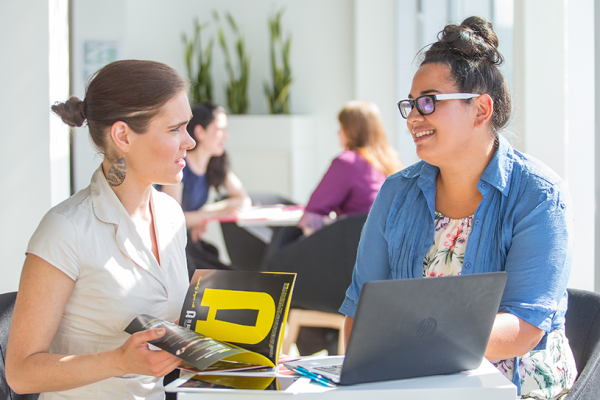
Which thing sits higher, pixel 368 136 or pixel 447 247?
pixel 368 136

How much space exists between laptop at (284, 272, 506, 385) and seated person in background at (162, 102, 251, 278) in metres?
2.56

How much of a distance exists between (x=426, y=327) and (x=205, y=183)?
3093mm

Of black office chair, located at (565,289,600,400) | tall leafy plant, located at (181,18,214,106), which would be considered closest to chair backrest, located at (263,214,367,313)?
black office chair, located at (565,289,600,400)

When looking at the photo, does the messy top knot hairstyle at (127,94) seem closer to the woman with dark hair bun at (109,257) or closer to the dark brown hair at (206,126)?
the woman with dark hair bun at (109,257)

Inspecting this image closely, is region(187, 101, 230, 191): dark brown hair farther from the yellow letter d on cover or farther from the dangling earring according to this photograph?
the yellow letter d on cover

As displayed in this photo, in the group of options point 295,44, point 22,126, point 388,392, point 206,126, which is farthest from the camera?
point 295,44

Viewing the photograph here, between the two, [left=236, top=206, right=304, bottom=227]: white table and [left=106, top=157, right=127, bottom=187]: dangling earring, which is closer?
[left=106, top=157, right=127, bottom=187]: dangling earring

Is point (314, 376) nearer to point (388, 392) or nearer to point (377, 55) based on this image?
point (388, 392)

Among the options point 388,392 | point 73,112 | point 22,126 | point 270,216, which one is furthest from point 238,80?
point 388,392

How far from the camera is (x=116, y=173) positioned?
1.52 metres

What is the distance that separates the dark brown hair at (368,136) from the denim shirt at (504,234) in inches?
69.6

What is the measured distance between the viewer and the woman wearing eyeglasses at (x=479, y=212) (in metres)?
1.39

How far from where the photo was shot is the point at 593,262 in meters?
2.08

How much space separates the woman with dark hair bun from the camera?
125 cm
